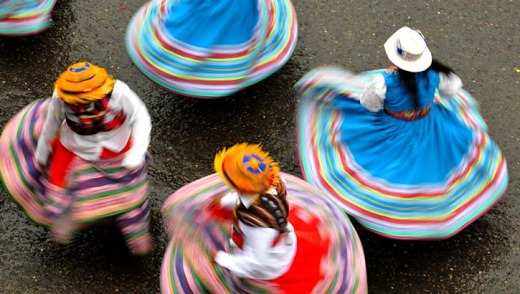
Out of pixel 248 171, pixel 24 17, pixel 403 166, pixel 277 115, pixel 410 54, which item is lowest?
pixel 277 115

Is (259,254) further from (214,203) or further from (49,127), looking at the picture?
(49,127)

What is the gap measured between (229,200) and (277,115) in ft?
4.85

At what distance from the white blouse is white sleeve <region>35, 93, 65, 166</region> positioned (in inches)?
58.3

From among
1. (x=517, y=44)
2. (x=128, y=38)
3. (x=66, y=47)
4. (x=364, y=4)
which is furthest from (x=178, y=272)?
(x=517, y=44)

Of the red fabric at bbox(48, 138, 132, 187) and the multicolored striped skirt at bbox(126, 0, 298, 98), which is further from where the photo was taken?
the multicolored striped skirt at bbox(126, 0, 298, 98)

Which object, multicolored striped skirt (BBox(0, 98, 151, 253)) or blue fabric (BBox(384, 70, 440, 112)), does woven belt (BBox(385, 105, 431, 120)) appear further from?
multicolored striped skirt (BBox(0, 98, 151, 253))

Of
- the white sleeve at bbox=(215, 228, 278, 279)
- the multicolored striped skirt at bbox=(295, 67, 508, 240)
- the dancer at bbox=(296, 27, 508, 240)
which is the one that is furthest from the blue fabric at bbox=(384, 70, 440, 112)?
the white sleeve at bbox=(215, 228, 278, 279)

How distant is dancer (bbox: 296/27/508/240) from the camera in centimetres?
326

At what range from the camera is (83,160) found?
10.00ft

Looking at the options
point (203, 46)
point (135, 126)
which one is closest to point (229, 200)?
point (135, 126)

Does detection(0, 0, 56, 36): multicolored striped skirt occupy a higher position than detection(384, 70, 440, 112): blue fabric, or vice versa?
detection(384, 70, 440, 112): blue fabric

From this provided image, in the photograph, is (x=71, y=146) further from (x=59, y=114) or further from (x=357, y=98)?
(x=357, y=98)

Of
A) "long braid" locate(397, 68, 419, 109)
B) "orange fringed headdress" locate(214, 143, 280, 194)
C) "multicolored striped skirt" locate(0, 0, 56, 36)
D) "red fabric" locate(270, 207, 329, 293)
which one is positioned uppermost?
"orange fringed headdress" locate(214, 143, 280, 194)

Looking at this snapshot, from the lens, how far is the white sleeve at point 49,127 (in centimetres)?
291
